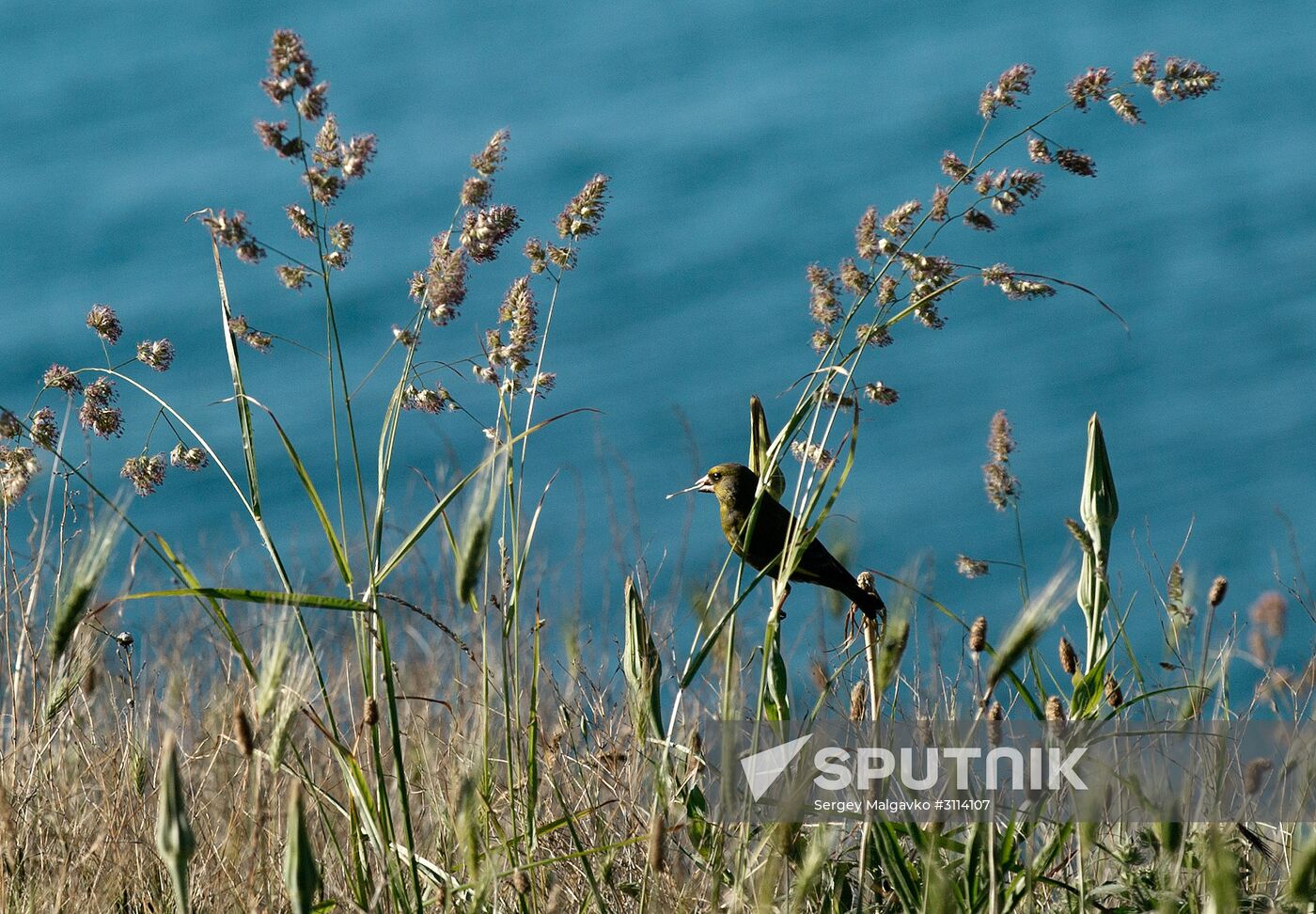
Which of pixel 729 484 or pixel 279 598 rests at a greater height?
pixel 729 484

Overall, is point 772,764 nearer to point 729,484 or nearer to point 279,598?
point 729,484

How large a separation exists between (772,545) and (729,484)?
33 centimetres

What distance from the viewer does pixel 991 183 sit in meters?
2.31

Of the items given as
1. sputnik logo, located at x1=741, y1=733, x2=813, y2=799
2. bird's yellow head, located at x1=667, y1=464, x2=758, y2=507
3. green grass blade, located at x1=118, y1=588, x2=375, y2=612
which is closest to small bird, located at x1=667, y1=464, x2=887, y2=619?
bird's yellow head, located at x1=667, y1=464, x2=758, y2=507

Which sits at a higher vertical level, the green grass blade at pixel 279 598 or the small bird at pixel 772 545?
the small bird at pixel 772 545

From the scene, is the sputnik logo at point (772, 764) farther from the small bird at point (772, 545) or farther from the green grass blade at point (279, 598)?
the green grass blade at point (279, 598)

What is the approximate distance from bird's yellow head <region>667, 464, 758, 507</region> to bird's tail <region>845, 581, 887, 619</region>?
0.42 m

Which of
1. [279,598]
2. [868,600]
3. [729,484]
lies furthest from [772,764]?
[279,598]

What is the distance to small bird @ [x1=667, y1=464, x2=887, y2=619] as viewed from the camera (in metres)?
2.46

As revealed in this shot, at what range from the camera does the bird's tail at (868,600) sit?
2467 mm

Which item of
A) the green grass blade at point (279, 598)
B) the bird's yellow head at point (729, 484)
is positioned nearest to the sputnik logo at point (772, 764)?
the bird's yellow head at point (729, 484)

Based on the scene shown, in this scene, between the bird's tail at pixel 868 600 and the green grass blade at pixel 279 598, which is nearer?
the green grass blade at pixel 279 598

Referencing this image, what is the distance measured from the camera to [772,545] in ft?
8.53

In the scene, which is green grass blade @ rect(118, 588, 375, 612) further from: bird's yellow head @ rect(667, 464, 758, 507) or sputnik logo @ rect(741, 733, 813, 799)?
bird's yellow head @ rect(667, 464, 758, 507)
